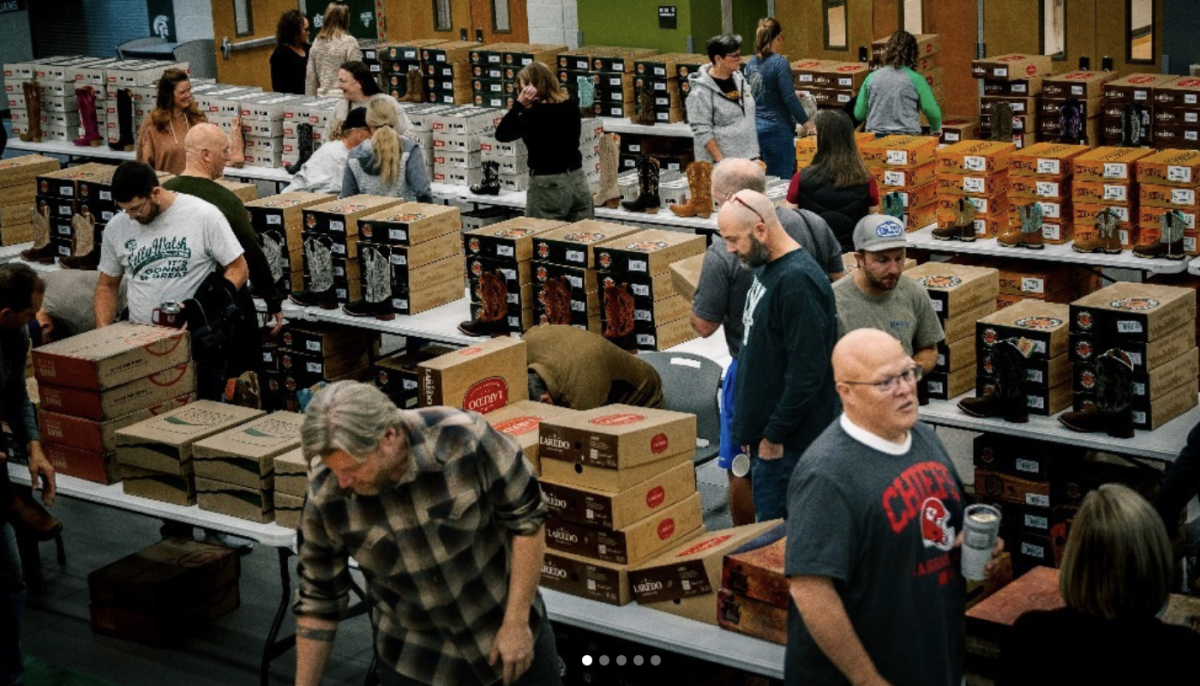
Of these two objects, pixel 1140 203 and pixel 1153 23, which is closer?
pixel 1140 203

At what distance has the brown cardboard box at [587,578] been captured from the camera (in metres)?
5.11

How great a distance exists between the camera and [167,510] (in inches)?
240

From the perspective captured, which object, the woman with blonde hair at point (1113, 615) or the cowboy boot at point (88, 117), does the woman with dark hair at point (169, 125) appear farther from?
the woman with blonde hair at point (1113, 615)

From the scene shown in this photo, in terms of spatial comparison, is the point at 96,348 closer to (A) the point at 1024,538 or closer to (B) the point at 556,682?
(B) the point at 556,682

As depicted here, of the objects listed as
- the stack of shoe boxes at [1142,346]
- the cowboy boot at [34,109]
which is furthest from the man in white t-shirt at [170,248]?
the cowboy boot at [34,109]

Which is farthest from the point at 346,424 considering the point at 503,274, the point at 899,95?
the point at 899,95

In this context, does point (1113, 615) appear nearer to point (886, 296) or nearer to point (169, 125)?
point (886, 296)

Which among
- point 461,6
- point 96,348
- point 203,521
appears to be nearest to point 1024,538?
point 203,521

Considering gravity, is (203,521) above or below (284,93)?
below

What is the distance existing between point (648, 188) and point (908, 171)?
1604 mm

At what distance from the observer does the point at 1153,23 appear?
13.4m

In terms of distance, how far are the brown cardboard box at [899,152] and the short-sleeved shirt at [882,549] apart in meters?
5.47

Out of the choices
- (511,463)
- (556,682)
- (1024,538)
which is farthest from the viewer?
(1024,538)

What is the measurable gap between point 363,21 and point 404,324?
1035 cm
